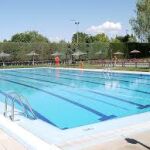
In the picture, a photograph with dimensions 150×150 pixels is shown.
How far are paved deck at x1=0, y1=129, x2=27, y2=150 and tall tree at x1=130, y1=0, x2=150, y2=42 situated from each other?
121 ft

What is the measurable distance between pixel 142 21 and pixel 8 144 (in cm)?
3763

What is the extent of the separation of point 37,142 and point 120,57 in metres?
35.9

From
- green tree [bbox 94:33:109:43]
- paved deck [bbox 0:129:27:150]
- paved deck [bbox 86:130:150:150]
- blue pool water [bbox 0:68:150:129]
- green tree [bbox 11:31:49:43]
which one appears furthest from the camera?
green tree [bbox 94:33:109:43]

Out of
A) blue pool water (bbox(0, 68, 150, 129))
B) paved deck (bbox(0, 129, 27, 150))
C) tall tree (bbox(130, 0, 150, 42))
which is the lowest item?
blue pool water (bbox(0, 68, 150, 129))

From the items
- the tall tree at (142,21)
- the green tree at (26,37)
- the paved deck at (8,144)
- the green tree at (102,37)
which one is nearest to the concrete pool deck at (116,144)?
the paved deck at (8,144)

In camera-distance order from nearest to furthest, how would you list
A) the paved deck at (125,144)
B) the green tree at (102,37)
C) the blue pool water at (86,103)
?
the paved deck at (125,144)
the blue pool water at (86,103)
the green tree at (102,37)

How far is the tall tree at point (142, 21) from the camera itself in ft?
134

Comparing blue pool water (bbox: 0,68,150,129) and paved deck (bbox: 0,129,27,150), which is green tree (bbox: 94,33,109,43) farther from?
Answer: paved deck (bbox: 0,129,27,150)

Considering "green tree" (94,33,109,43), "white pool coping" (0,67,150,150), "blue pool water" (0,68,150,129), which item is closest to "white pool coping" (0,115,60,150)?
"white pool coping" (0,67,150,150)

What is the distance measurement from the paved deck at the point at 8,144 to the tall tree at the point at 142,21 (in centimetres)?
3686

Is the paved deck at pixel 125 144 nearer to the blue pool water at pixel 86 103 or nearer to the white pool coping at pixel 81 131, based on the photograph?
the white pool coping at pixel 81 131

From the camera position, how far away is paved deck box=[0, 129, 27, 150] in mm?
5671

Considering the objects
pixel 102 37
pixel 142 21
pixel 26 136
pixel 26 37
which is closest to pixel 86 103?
pixel 26 136

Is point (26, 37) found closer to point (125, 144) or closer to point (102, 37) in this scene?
point (102, 37)
